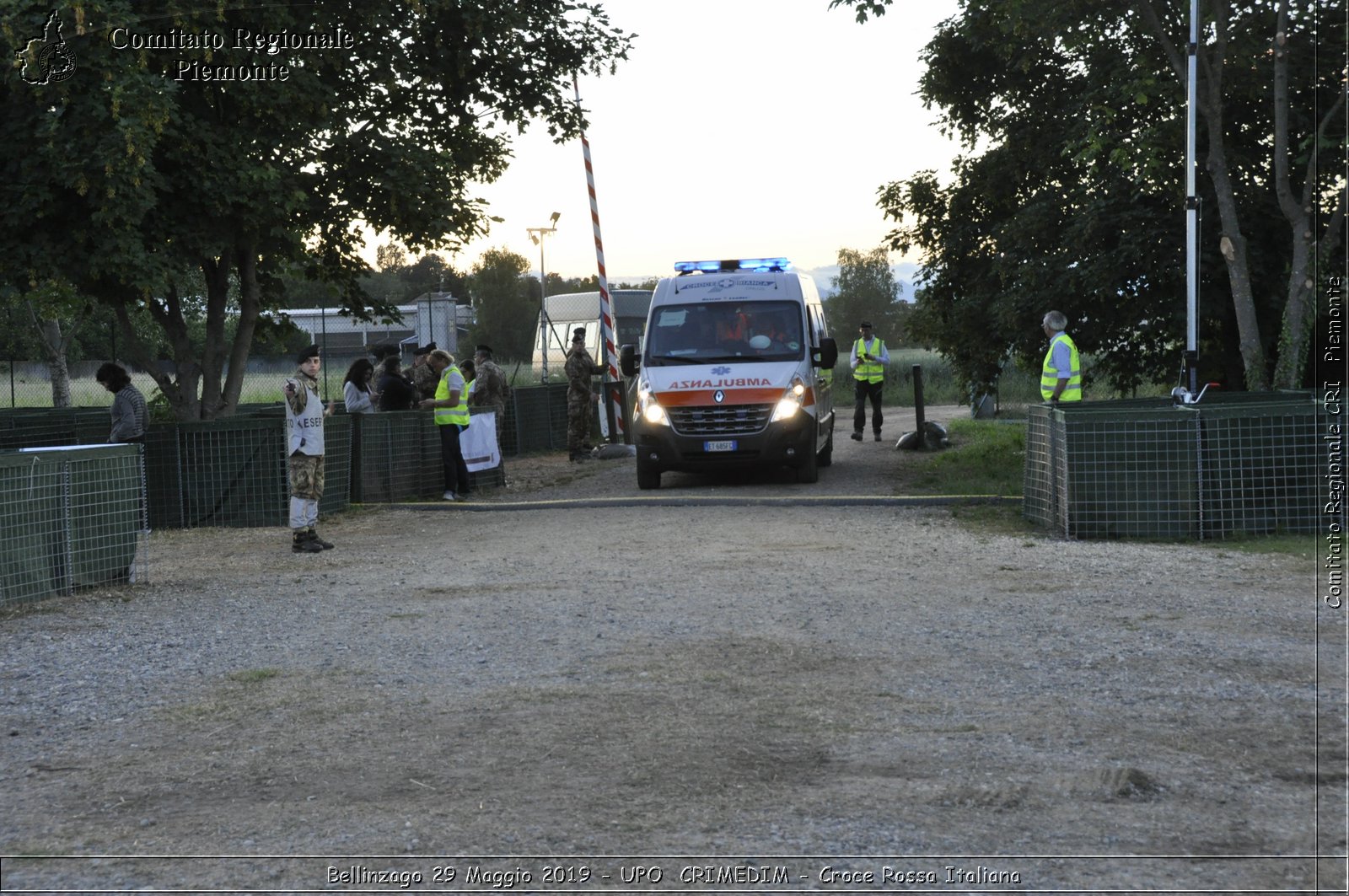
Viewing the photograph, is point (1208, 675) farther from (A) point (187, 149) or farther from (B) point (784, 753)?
(A) point (187, 149)

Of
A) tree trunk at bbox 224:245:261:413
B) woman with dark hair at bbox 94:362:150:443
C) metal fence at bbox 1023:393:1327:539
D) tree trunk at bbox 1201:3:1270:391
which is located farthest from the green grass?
tree trunk at bbox 224:245:261:413

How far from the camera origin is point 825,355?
17.1 meters

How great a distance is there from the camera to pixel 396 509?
1609 cm

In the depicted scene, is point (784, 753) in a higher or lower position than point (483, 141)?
lower

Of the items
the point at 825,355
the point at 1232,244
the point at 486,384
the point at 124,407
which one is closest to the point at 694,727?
the point at 124,407

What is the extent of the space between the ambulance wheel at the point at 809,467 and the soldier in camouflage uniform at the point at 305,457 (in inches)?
245

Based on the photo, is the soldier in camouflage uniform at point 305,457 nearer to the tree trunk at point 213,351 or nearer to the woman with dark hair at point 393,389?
the woman with dark hair at point 393,389

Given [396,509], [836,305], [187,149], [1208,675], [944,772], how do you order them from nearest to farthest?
[944,772], [1208,675], [187,149], [396,509], [836,305]

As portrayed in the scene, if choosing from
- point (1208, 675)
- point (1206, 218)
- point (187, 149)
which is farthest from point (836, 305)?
point (1208, 675)

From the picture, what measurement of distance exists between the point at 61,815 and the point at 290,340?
16.6 metres

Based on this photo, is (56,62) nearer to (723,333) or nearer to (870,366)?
(723,333)

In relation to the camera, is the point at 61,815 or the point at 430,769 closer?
the point at 61,815

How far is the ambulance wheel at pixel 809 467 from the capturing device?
16734 millimetres

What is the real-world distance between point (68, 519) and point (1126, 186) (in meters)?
16.0
